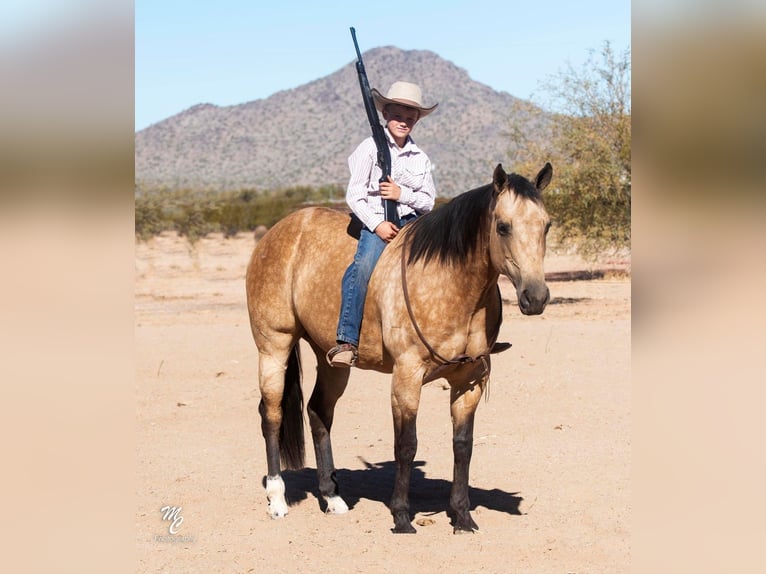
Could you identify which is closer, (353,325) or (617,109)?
(353,325)

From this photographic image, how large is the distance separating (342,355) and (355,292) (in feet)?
1.40

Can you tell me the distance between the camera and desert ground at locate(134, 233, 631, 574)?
5375mm

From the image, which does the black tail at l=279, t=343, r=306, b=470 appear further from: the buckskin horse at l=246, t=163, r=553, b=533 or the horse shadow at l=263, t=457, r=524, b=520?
the horse shadow at l=263, t=457, r=524, b=520

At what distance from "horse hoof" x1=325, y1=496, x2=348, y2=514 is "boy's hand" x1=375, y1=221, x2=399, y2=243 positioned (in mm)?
1921

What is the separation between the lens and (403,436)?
5672 mm

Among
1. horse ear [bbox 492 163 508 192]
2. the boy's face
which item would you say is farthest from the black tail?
horse ear [bbox 492 163 508 192]

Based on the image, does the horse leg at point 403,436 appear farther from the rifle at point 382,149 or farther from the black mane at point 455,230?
the rifle at point 382,149

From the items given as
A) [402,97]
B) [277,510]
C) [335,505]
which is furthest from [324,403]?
[402,97]
